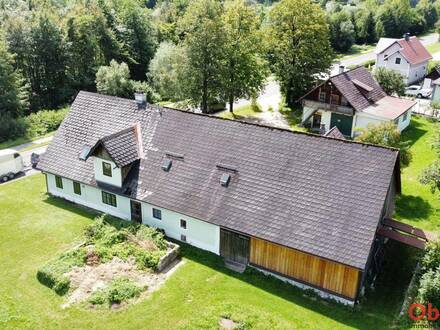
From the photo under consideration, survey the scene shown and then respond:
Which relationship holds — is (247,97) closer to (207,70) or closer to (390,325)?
(207,70)

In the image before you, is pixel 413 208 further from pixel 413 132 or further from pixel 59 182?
pixel 59 182

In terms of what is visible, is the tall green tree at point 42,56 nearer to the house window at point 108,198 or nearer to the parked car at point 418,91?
the house window at point 108,198

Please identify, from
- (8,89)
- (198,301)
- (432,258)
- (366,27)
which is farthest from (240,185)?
(366,27)

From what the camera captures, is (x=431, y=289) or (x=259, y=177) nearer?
(x=431, y=289)

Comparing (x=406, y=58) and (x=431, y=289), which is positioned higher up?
(x=406, y=58)

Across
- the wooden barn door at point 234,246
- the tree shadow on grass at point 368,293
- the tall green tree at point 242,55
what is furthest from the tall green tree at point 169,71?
the wooden barn door at point 234,246
